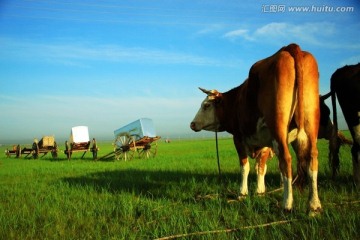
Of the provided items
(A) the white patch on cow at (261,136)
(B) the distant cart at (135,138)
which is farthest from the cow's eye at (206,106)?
(B) the distant cart at (135,138)

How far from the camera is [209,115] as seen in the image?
19.9 feet

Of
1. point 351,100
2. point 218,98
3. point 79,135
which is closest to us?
point 351,100

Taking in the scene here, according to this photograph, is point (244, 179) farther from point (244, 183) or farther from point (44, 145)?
point (44, 145)

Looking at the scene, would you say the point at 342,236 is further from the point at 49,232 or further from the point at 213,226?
the point at 49,232

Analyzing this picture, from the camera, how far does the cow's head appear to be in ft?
19.2

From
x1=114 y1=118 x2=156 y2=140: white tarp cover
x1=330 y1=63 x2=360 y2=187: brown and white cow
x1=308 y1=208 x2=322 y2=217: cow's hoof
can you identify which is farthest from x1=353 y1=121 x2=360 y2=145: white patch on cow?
x1=114 y1=118 x2=156 y2=140: white tarp cover

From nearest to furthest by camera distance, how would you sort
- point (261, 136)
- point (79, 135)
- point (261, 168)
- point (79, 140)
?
point (261, 136) < point (261, 168) < point (79, 140) < point (79, 135)

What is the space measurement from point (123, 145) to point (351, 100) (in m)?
14.4

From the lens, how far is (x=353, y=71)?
4.82 meters

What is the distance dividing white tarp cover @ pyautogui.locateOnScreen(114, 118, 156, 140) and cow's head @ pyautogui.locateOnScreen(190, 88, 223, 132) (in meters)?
12.0

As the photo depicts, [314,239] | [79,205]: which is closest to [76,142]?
[79,205]

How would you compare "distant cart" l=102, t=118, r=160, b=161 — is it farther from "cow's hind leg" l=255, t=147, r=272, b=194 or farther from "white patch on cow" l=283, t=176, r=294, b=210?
"white patch on cow" l=283, t=176, r=294, b=210

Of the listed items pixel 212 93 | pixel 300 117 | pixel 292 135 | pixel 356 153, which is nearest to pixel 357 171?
pixel 356 153

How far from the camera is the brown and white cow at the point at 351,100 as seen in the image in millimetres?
4699
